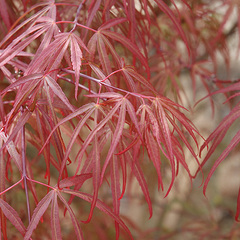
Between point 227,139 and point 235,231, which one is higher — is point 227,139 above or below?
above

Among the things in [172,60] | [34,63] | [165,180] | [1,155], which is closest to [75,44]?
[34,63]

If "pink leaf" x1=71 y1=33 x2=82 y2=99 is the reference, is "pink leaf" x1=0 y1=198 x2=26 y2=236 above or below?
below

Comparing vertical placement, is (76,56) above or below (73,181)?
above

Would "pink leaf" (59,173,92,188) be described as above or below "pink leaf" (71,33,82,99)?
below

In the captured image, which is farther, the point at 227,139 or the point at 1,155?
the point at 227,139

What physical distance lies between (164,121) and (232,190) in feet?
7.39

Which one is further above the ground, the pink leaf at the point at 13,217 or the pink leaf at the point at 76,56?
the pink leaf at the point at 76,56

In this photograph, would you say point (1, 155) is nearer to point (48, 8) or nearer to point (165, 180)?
point (48, 8)

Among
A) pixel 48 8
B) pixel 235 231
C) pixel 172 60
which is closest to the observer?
pixel 48 8

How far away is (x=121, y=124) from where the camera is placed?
1.29ft

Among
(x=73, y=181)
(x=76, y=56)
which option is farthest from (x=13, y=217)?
(x=76, y=56)

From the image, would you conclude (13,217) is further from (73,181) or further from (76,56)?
(76,56)

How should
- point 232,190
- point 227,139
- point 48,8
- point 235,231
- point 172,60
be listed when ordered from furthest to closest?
point 232,190 < point 227,139 < point 235,231 < point 172,60 < point 48,8

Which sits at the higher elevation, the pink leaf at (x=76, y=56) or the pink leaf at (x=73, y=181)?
the pink leaf at (x=76, y=56)
